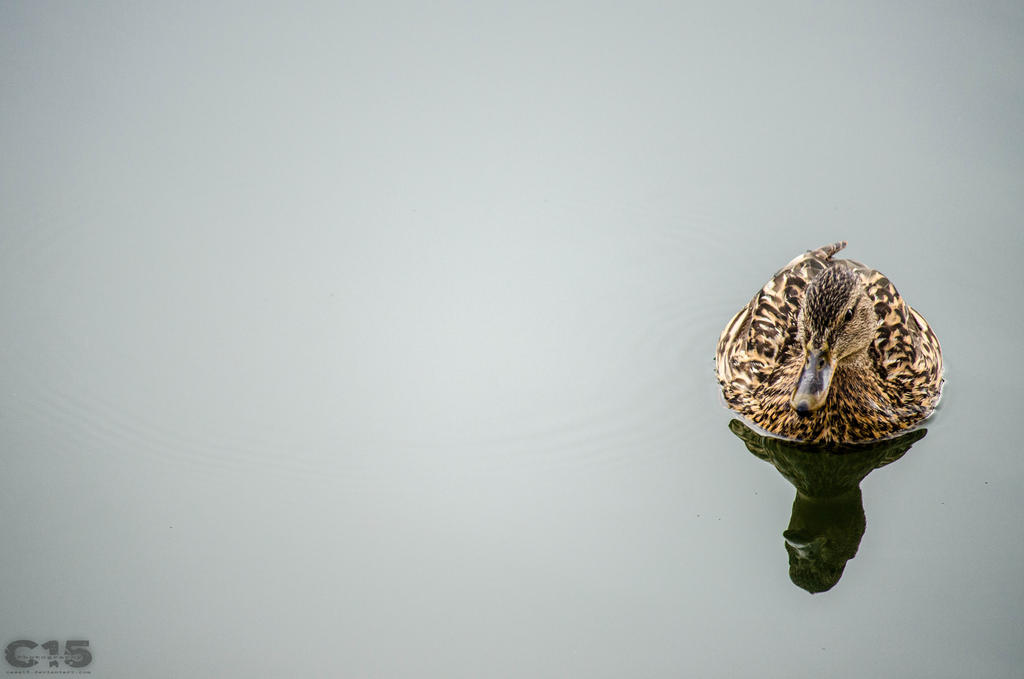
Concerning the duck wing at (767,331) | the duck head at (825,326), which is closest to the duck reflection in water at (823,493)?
the duck wing at (767,331)

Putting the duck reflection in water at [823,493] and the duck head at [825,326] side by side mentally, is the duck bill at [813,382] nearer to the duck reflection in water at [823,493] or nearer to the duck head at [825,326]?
the duck head at [825,326]

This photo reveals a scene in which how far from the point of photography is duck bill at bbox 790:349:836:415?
4.11 meters

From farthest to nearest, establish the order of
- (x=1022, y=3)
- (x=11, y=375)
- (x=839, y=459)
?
(x=1022, y=3) → (x=11, y=375) → (x=839, y=459)

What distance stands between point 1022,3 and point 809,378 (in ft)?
11.0

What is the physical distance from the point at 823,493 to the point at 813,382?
512mm

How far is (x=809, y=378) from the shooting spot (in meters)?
4.16

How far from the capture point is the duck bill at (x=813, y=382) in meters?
4.11

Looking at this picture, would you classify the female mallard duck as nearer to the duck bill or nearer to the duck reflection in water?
the duck reflection in water

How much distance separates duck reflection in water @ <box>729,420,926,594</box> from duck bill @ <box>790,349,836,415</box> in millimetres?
370

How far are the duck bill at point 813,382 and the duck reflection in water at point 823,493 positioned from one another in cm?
37

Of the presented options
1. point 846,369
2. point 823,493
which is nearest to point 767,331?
point 846,369

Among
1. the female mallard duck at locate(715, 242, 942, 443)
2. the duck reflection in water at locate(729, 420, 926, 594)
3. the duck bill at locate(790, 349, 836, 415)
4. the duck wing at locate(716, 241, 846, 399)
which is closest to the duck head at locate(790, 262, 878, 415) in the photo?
the duck bill at locate(790, 349, 836, 415)

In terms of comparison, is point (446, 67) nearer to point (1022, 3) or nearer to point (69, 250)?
point (69, 250)

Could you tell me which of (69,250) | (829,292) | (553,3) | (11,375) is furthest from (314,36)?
(829,292)
